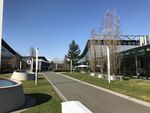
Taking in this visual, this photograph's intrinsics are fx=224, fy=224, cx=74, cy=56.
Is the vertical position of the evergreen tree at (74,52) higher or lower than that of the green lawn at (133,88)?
higher

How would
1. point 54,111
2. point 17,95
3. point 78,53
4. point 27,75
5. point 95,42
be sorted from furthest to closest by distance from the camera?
1. point 78,53
2. point 95,42
3. point 27,75
4. point 17,95
5. point 54,111

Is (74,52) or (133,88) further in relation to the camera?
(74,52)

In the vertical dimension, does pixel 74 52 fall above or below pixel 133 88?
above

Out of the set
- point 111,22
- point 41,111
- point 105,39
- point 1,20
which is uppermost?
point 111,22

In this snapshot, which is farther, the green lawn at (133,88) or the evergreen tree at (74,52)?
the evergreen tree at (74,52)

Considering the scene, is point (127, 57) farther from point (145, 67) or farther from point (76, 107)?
point (76, 107)

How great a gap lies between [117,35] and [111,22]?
227cm

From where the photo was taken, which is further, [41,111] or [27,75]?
[27,75]

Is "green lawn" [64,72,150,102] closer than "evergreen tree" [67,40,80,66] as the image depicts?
Yes

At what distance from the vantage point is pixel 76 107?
5496 mm

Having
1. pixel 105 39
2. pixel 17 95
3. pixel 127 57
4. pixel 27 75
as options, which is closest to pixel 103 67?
pixel 127 57

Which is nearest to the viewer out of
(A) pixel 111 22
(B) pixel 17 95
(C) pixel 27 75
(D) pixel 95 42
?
(B) pixel 17 95

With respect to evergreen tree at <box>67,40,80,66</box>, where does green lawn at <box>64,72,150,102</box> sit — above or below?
below

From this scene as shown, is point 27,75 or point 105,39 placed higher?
point 105,39
